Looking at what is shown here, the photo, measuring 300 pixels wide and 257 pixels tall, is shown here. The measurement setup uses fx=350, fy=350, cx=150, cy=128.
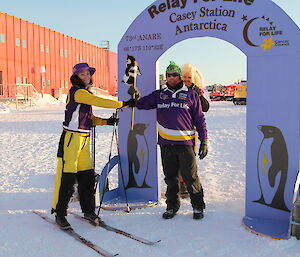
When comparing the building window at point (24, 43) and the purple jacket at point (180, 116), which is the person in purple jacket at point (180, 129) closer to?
the purple jacket at point (180, 116)

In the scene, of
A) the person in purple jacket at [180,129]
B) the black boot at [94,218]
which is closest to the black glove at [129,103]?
the person in purple jacket at [180,129]

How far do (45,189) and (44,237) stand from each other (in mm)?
1860

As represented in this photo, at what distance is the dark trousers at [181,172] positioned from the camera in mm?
4141

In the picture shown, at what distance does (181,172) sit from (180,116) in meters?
0.68

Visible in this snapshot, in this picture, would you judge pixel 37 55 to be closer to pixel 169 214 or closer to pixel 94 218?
pixel 94 218

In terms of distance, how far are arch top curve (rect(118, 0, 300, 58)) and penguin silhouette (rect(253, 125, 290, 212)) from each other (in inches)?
36.2

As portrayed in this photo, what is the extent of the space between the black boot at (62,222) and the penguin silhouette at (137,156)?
1.22 m

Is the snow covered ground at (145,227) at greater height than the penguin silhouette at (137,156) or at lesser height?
lesser

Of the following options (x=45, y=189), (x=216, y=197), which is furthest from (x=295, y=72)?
(x=45, y=189)

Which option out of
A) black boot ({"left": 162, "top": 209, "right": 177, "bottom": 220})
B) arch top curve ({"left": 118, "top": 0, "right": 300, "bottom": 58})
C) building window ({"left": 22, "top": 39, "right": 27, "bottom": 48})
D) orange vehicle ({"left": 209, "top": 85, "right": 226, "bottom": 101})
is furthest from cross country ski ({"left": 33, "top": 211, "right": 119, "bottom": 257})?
orange vehicle ({"left": 209, "top": 85, "right": 226, "bottom": 101})

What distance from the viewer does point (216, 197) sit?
4.96 meters

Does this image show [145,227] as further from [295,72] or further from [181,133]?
[295,72]

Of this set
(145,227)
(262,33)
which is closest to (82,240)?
(145,227)

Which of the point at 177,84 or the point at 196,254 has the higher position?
the point at 177,84
